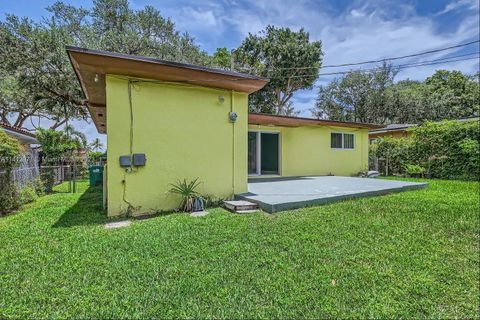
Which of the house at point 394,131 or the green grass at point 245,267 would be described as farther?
the house at point 394,131

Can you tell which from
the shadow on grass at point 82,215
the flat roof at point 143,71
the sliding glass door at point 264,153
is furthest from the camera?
the sliding glass door at point 264,153

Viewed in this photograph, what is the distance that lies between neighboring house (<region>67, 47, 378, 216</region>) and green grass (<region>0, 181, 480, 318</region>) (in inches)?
39.2

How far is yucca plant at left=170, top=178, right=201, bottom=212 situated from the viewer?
19.4 ft

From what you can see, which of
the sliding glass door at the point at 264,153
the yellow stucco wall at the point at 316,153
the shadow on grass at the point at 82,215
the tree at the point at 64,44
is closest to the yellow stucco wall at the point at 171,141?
the shadow on grass at the point at 82,215

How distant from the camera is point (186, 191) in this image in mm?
6012

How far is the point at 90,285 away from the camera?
2.68 meters

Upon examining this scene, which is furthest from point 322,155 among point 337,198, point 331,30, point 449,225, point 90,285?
point 90,285

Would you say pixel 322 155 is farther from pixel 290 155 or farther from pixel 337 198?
pixel 337 198

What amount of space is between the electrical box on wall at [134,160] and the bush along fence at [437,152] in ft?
42.4

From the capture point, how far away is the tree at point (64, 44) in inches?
521

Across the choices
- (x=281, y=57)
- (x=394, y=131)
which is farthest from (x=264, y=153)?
(x=394, y=131)

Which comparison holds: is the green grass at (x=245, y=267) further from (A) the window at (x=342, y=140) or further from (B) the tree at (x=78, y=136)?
(B) the tree at (x=78, y=136)

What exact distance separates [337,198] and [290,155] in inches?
224

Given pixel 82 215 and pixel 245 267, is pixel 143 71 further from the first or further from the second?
pixel 245 267
